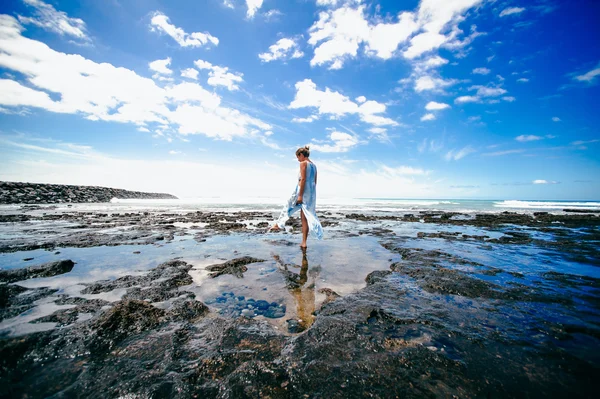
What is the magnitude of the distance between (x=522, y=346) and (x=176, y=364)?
307 cm

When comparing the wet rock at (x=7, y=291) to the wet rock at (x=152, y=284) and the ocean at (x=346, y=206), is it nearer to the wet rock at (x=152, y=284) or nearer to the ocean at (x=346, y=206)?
the wet rock at (x=152, y=284)

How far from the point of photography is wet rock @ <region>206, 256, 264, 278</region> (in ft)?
14.4

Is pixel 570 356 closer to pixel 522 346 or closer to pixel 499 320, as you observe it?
pixel 522 346

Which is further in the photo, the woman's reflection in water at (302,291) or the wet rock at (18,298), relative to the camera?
the wet rock at (18,298)

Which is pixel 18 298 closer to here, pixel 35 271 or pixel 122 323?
pixel 35 271

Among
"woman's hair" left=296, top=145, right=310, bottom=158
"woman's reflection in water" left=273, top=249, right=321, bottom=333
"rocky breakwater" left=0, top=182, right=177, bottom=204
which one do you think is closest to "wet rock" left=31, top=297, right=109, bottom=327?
"woman's reflection in water" left=273, top=249, right=321, bottom=333

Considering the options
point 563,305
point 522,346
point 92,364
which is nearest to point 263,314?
point 92,364

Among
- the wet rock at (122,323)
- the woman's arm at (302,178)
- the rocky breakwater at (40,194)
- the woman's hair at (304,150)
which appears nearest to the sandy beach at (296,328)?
the wet rock at (122,323)

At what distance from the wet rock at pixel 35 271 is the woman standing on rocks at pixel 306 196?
488 centimetres

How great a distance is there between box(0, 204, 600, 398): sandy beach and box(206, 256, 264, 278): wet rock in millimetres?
40

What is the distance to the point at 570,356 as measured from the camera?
6.71ft

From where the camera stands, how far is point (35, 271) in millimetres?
4137

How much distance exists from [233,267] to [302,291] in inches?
69.9

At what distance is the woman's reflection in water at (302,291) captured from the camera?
266 centimetres
